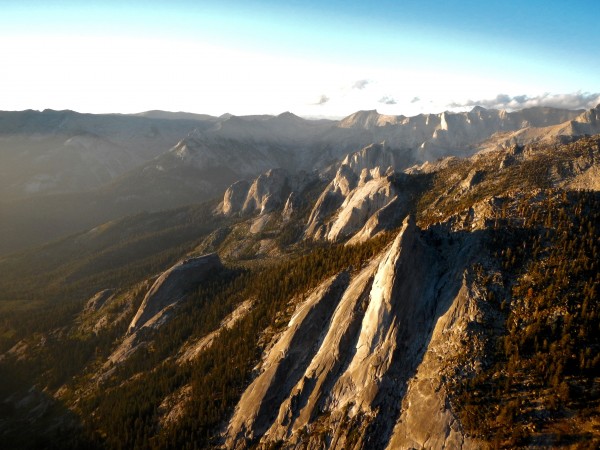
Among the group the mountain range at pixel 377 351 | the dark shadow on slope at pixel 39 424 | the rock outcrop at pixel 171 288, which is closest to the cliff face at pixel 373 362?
the mountain range at pixel 377 351

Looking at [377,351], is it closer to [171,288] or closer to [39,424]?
[171,288]

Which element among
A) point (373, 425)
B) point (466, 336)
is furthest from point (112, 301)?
point (466, 336)

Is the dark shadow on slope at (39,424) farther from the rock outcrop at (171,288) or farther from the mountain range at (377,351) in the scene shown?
the rock outcrop at (171,288)

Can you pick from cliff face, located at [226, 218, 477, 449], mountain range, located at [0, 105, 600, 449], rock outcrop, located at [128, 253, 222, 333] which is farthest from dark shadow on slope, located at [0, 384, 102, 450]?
cliff face, located at [226, 218, 477, 449]

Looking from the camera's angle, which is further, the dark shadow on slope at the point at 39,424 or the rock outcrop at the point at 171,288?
the rock outcrop at the point at 171,288

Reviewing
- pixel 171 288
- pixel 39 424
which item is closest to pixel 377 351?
pixel 171 288

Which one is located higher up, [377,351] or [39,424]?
[377,351]
